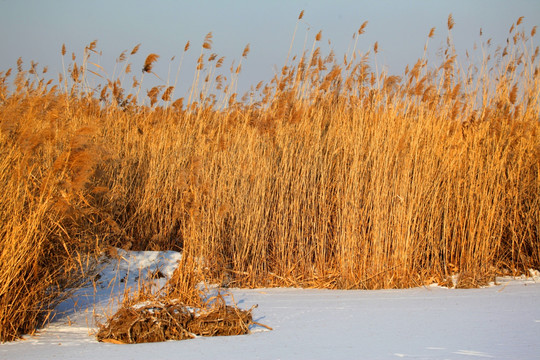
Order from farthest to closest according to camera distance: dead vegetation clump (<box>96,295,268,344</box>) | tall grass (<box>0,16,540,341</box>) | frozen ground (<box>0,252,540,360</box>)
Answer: tall grass (<box>0,16,540,341</box>) → dead vegetation clump (<box>96,295,268,344</box>) → frozen ground (<box>0,252,540,360</box>)

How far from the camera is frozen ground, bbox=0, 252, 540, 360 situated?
2.44m

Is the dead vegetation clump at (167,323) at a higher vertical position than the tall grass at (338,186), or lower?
lower

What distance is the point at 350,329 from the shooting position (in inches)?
113

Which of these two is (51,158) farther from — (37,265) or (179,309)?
(179,309)

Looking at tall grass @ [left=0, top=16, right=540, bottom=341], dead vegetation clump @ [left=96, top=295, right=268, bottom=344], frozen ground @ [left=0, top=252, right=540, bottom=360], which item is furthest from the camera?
tall grass @ [left=0, top=16, right=540, bottom=341]

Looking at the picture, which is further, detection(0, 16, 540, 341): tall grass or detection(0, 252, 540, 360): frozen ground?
detection(0, 16, 540, 341): tall grass

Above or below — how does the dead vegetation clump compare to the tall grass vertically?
below

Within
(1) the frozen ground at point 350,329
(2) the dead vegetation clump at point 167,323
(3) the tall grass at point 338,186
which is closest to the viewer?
(1) the frozen ground at point 350,329

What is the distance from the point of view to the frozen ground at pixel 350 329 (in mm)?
2438

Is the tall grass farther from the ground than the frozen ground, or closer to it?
farther from the ground

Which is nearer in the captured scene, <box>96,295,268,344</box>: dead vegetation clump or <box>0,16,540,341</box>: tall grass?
<box>96,295,268,344</box>: dead vegetation clump

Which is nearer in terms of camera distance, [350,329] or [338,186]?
[350,329]

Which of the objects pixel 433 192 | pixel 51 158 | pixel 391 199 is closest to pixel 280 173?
pixel 391 199

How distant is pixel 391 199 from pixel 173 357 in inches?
90.7
